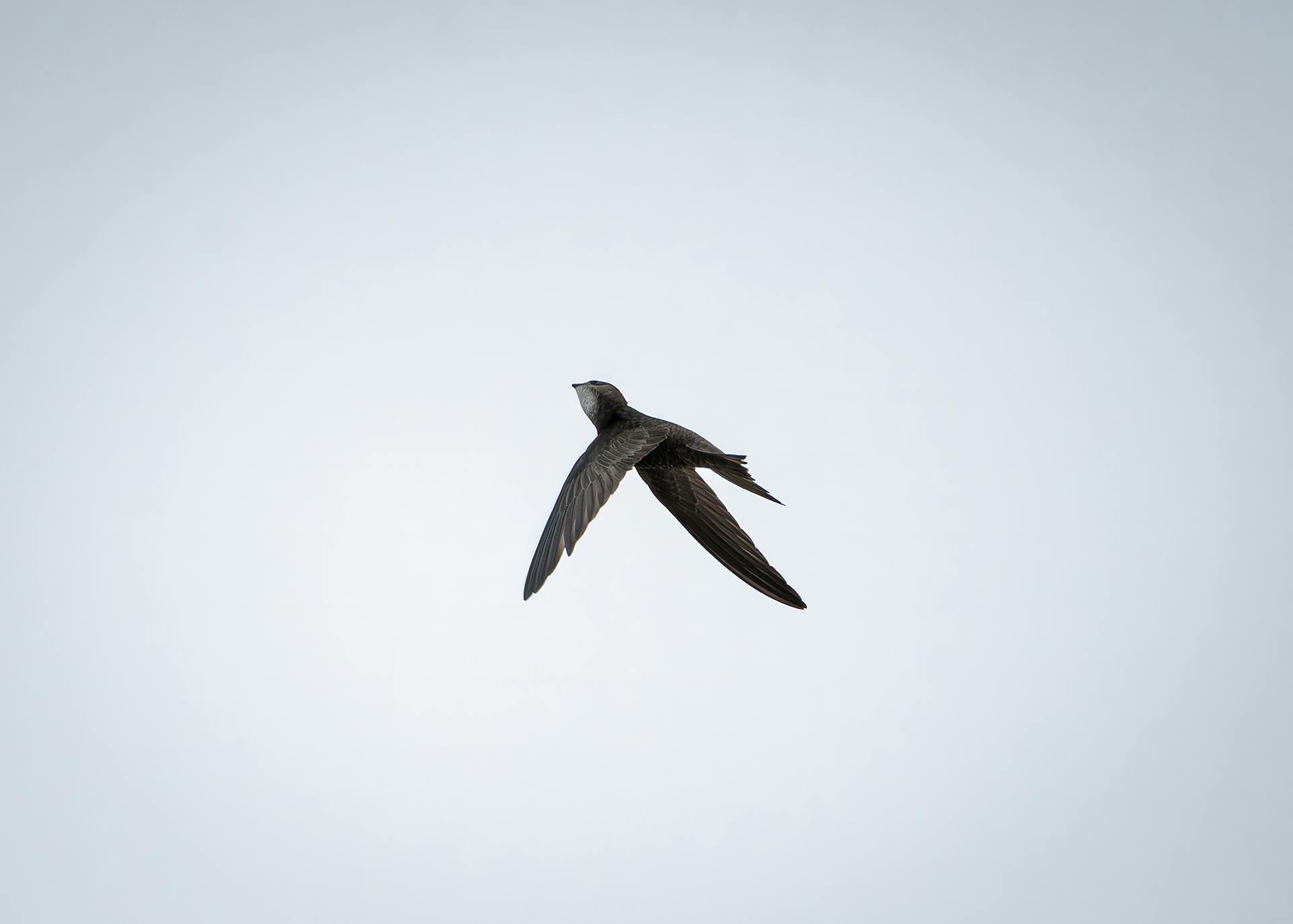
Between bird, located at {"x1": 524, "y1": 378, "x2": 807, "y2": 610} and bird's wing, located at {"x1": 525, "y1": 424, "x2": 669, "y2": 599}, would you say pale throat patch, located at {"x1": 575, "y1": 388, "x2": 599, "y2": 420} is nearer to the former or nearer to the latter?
bird, located at {"x1": 524, "y1": 378, "x2": 807, "y2": 610}

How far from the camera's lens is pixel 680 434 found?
9.88 feet

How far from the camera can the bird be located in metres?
2.40

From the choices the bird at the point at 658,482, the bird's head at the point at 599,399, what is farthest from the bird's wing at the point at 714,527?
the bird's head at the point at 599,399

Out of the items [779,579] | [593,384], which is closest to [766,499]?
[779,579]

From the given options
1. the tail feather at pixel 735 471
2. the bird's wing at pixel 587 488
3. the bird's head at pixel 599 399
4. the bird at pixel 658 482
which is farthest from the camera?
the bird's head at pixel 599 399

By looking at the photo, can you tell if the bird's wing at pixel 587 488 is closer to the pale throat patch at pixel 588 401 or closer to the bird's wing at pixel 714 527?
the pale throat patch at pixel 588 401

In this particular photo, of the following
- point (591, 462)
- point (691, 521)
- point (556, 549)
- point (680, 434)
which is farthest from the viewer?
point (691, 521)

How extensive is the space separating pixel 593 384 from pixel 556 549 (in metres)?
1.03

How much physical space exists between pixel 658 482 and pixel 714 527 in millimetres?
252

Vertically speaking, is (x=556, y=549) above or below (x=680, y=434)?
below

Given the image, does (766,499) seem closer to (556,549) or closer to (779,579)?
(779,579)

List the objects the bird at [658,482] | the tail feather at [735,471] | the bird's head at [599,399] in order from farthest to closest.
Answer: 1. the bird's head at [599,399]
2. the tail feather at [735,471]
3. the bird at [658,482]

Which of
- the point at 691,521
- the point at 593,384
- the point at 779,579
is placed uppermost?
the point at 593,384

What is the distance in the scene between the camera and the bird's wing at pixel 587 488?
2.23 meters
